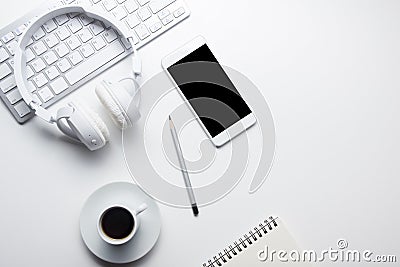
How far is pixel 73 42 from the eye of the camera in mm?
895

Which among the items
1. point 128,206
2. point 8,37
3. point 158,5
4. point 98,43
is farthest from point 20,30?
point 128,206

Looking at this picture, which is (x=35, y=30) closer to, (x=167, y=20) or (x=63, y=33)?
(x=63, y=33)

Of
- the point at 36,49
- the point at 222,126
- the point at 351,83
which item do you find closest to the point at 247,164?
the point at 222,126

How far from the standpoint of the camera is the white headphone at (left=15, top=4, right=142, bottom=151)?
0.83m

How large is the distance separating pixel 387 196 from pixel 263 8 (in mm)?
385

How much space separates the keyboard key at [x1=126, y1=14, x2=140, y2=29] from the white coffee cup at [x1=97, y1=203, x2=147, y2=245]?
0.98 feet

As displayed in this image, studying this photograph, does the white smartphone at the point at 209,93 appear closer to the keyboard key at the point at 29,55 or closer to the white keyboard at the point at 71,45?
the white keyboard at the point at 71,45

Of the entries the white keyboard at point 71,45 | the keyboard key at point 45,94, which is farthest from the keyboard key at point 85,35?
the keyboard key at point 45,94

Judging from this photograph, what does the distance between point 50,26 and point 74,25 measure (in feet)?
0.13

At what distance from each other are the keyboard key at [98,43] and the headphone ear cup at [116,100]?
0.25ft

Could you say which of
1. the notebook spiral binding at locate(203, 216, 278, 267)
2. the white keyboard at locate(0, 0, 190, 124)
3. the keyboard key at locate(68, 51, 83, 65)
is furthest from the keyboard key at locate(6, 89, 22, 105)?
the notebook spiral binding at locate(203, 216, 278, 267)

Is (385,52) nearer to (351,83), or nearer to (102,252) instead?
(351,83)

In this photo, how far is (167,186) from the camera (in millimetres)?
892

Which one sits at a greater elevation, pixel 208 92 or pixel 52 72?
pixel 52 72
